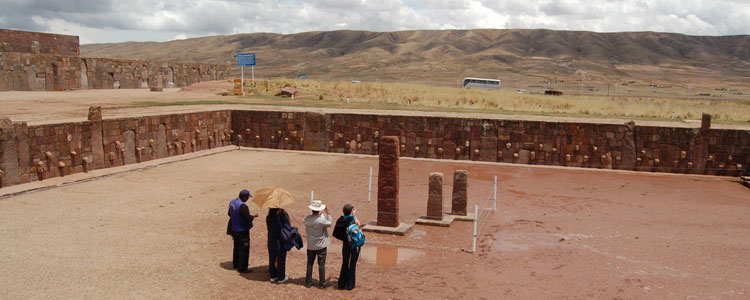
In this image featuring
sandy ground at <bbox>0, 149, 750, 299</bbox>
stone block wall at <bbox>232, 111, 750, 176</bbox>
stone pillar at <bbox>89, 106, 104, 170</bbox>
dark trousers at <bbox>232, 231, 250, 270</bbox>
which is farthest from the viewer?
stone block wall at <bbox>232, 111, 750, 176</bbox>

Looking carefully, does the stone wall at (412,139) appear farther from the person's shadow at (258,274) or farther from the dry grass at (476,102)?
the person's shadow at (258,274)

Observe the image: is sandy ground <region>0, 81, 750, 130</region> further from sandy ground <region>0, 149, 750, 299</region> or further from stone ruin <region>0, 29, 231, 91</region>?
sandy ground <region>0, 149, 750, 299</region>

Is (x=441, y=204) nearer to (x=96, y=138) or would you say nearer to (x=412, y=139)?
(x=412, y=139)

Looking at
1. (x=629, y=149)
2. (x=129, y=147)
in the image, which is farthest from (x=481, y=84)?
(x=129, y=147)

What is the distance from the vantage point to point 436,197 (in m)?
11.6

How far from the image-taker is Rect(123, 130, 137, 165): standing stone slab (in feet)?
55.3

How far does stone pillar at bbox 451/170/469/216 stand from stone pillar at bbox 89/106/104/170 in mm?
9698

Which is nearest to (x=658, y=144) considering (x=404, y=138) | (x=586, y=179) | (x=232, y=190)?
(x=586, y=179)

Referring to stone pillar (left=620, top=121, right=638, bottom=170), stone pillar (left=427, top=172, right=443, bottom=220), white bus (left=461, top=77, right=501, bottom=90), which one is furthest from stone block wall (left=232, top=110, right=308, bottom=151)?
white bus (left=461, top=77, right=501, bottom=90)

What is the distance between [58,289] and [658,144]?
1720 cm

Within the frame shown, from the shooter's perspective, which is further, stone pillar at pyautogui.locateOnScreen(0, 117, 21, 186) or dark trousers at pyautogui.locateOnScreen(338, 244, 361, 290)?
stone pillar at pyautogui.locateOnScreen(0, 117, 21, 186)

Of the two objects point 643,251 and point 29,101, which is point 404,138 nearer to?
point 643,251

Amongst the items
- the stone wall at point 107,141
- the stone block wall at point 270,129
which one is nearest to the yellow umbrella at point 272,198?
the stone wall at point 107,141

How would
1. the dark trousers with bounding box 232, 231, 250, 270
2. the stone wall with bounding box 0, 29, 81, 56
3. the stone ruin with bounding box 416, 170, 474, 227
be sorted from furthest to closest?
the stone wall with bounding box 0, 29, 81, 56
the stone ruin with bounding box 416, 170, 474, 227
the dark trousers with bounding box 232, 231, 250, 270
